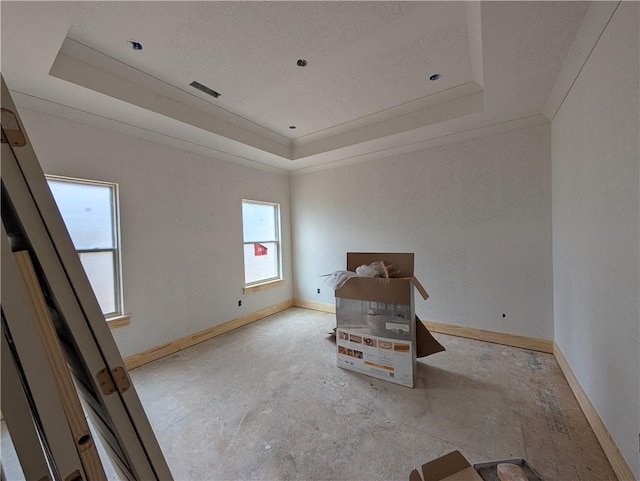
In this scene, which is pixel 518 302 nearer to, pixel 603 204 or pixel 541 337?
pixel 541 337

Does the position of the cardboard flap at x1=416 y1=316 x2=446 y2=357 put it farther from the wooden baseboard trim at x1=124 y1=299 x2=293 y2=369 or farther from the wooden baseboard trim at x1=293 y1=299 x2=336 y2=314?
the wooden baseboard trim at x1=124 y1=299 x2=293 y2=369

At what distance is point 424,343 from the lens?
272 centimetres

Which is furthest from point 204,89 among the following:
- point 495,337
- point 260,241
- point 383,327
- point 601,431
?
point 495,337

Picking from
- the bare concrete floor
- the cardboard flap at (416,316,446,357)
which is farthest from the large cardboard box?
the bare concrete floor

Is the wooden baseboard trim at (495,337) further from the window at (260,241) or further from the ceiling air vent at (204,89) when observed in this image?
the ceiling air vent at (204,89)

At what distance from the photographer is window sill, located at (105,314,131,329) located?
8.95ft

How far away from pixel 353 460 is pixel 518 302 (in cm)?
275

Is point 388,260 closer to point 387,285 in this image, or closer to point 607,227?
point 387,285

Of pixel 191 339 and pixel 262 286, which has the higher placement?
pixel 262 286

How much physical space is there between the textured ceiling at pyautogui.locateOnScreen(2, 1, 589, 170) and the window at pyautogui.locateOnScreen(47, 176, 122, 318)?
686 mm

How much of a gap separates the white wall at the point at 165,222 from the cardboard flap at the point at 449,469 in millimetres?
3056

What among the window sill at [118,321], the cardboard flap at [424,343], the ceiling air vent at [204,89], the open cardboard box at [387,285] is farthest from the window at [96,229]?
the cardboard flap at [424,343]

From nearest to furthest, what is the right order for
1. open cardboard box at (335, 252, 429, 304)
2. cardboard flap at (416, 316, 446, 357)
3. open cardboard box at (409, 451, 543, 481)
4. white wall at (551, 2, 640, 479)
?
1. open cardboard box at (409, 451, 543, 481)
2. white wall at (551, 2, 640, 479)
3. open cardboard box at (335, 252, 429, 304)
4. cardboard flap at (416, 316, 446, 357)

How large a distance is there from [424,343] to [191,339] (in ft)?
9.46
